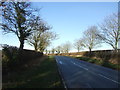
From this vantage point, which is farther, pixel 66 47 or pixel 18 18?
pixel 66 47

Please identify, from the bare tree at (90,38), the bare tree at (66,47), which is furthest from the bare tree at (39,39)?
the bare tree at (66,47)

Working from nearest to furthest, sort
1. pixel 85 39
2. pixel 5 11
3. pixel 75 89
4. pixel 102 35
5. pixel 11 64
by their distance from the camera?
1. pixel 75 89
2. pixel 11 64
3. pixel 5 11
4. pixel 102 35
5. pixel 85 39

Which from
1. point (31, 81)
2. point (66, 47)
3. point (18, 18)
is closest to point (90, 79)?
point (31, 81)

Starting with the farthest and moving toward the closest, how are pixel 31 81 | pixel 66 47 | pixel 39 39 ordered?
pixel 66 47 < pixel 39 39 < pixel 31 81

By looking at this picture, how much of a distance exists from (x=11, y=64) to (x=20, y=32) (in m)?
14.3

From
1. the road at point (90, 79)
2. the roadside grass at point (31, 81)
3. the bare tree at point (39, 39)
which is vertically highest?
the bare tree at point (39, 39)

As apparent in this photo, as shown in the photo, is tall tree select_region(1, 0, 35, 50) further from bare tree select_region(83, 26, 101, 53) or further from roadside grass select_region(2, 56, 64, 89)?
bare tree select_region(83, 26, 101, 53)

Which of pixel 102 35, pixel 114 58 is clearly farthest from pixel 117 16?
pixel 114 58

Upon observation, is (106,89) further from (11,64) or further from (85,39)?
(85,39)

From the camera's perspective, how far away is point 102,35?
4453 cm

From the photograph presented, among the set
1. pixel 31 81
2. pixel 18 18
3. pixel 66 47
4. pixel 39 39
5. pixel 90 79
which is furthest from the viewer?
pixel 66 47

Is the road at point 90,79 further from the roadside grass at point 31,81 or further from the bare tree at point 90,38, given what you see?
the bare tree at point 90,38

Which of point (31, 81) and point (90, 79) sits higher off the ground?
point (31, 81)

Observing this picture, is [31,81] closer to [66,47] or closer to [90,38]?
[90,38]
